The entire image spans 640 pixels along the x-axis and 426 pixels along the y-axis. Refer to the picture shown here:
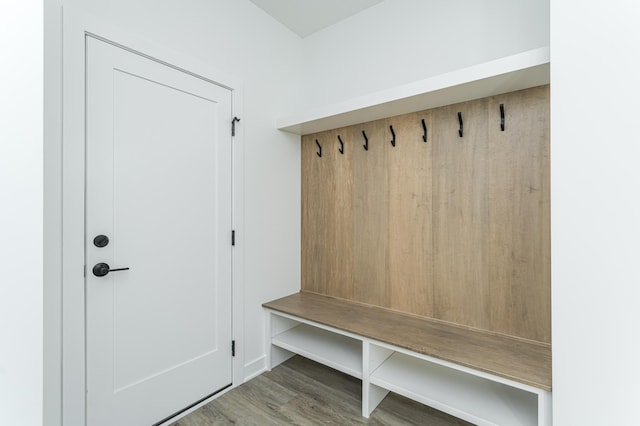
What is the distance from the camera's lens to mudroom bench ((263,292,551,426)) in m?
1.35

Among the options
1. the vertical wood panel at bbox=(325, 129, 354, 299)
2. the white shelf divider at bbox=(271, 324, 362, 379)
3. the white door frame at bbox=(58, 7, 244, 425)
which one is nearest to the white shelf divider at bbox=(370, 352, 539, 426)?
the white shelf divider at bbox=(271, 324, 362, 379)

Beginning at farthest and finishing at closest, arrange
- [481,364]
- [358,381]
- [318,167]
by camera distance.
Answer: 1. [318,167]
2. [358,381]
3. [481,364]

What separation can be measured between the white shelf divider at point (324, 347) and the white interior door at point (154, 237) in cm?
46

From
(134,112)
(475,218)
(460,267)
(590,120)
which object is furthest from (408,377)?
(134,112)

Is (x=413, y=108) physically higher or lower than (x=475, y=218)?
higher

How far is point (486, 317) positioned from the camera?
1.73 metres

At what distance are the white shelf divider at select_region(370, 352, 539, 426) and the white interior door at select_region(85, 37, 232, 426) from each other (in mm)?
1145

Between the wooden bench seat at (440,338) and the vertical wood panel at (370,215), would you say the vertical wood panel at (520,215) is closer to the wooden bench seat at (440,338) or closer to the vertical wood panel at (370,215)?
the wooden bench seat at (440,338)

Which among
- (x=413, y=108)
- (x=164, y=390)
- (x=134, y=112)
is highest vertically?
(x=413, y=108)

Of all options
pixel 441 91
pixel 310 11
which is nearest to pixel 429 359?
pixel 441 91

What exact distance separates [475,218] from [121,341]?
2.14m

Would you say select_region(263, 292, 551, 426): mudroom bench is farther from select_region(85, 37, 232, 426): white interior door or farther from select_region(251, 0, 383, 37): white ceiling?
select_region(251, 0, 383, 37): white ceiling

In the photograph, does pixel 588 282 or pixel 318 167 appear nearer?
pixel 588 282

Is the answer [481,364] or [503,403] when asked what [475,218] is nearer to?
[481,364]
